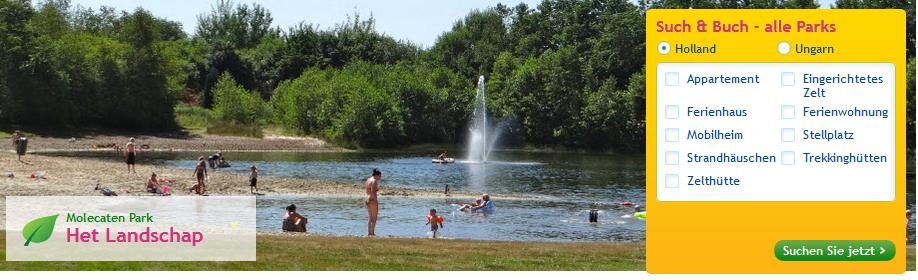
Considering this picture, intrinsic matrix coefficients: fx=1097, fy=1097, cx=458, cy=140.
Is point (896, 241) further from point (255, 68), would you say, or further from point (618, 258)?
point (255, 68)

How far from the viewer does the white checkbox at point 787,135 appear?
1212 centimetres

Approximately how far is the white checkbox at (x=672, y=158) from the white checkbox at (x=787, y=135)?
3.87 feet

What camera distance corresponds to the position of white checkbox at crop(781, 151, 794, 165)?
12.1m

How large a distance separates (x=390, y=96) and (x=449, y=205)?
79366mm

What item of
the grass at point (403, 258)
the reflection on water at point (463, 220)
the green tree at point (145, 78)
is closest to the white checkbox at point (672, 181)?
the grass at point (403, 258)

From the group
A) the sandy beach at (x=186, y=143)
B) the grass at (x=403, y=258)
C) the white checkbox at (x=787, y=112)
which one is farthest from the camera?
the sandy beach at (x=186, y=143)

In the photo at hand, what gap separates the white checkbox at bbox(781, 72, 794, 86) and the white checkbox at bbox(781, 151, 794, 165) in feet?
2.51

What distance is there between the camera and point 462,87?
475 feet

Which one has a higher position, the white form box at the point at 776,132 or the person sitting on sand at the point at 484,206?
the white form box at the point at 776,132

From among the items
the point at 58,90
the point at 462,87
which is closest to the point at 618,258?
the point at 58,90

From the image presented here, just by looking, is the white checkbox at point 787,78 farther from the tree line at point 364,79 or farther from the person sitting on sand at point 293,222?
the tree line at point 364,79

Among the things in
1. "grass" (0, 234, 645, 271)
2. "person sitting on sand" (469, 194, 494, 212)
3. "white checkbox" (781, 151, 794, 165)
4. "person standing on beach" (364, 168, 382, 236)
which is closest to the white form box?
"white checkbox" (781, 151, 794, 165)

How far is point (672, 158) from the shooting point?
12148 mm

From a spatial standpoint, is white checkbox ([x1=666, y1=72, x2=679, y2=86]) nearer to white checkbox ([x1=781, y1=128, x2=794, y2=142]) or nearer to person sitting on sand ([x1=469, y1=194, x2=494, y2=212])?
white checkbox ([x1=781, y1=128, x2=794, y2=142])
